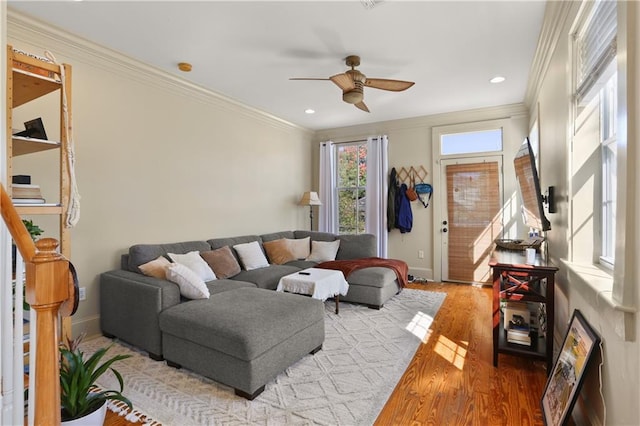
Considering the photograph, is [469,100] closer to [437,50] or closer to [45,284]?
[437,50]

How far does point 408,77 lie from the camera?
12.5 ft

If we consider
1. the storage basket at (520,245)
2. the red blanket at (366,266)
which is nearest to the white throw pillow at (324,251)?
the red blanket at (366,266)

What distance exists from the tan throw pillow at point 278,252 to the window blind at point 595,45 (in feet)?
12.0

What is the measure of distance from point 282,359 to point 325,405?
0.44 m

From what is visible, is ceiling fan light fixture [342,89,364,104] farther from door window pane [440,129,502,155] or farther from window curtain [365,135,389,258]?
door window pane [440,129,502,155]

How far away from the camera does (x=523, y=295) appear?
2.40m

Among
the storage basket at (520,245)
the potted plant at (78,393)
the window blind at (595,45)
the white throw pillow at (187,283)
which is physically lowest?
the potted plant at (78,393)

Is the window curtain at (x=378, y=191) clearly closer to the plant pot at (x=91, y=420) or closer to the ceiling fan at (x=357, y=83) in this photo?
the ceiling fan at (x=357, y=83)

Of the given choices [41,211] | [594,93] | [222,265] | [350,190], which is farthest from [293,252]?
[594,93]

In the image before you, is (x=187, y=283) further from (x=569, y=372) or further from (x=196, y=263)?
(x=569, y=372)

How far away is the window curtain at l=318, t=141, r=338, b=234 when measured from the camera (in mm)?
6258

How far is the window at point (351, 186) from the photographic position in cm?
617

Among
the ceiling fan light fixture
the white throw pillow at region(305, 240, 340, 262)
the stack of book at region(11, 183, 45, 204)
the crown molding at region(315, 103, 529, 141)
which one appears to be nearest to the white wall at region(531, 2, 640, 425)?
the crown molding at region(315, 103, 529, 141)

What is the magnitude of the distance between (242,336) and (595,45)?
272cm
